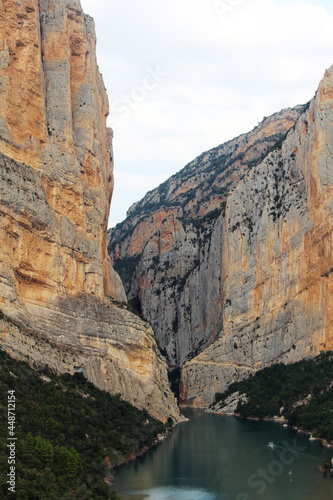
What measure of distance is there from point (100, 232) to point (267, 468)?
32102 mm

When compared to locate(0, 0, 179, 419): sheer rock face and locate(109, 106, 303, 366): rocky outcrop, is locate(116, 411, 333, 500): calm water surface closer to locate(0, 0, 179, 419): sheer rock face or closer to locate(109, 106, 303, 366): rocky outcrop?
locate(0, 0, 179, 419): sheer rock face

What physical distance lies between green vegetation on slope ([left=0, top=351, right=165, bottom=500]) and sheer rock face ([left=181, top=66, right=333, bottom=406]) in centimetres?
2725

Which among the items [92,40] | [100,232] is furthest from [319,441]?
[92,40]

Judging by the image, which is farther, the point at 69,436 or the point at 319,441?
the point at 319,441

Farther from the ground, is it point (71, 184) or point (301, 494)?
point (71, 184)

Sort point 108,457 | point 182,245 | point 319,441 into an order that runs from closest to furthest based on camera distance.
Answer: point 108,457 < point 319,441 < point 182,245

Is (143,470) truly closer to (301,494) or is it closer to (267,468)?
(267,468)

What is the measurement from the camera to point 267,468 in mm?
50281

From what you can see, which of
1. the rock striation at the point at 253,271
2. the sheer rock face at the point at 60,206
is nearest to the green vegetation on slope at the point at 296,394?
the rock striation at the point at 253,271

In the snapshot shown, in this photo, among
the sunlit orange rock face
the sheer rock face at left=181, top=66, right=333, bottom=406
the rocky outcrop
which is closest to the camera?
the sunlit orange rock face

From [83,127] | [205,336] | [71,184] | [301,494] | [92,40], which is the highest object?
[92,40]

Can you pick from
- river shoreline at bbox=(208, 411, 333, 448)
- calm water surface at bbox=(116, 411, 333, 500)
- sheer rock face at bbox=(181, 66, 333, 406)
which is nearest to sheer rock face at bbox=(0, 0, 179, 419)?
calm water surface at bbox=(116, 411, 333, 500)

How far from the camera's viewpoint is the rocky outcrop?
113688mm

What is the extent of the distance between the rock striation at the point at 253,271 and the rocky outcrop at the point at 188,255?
252 mm
